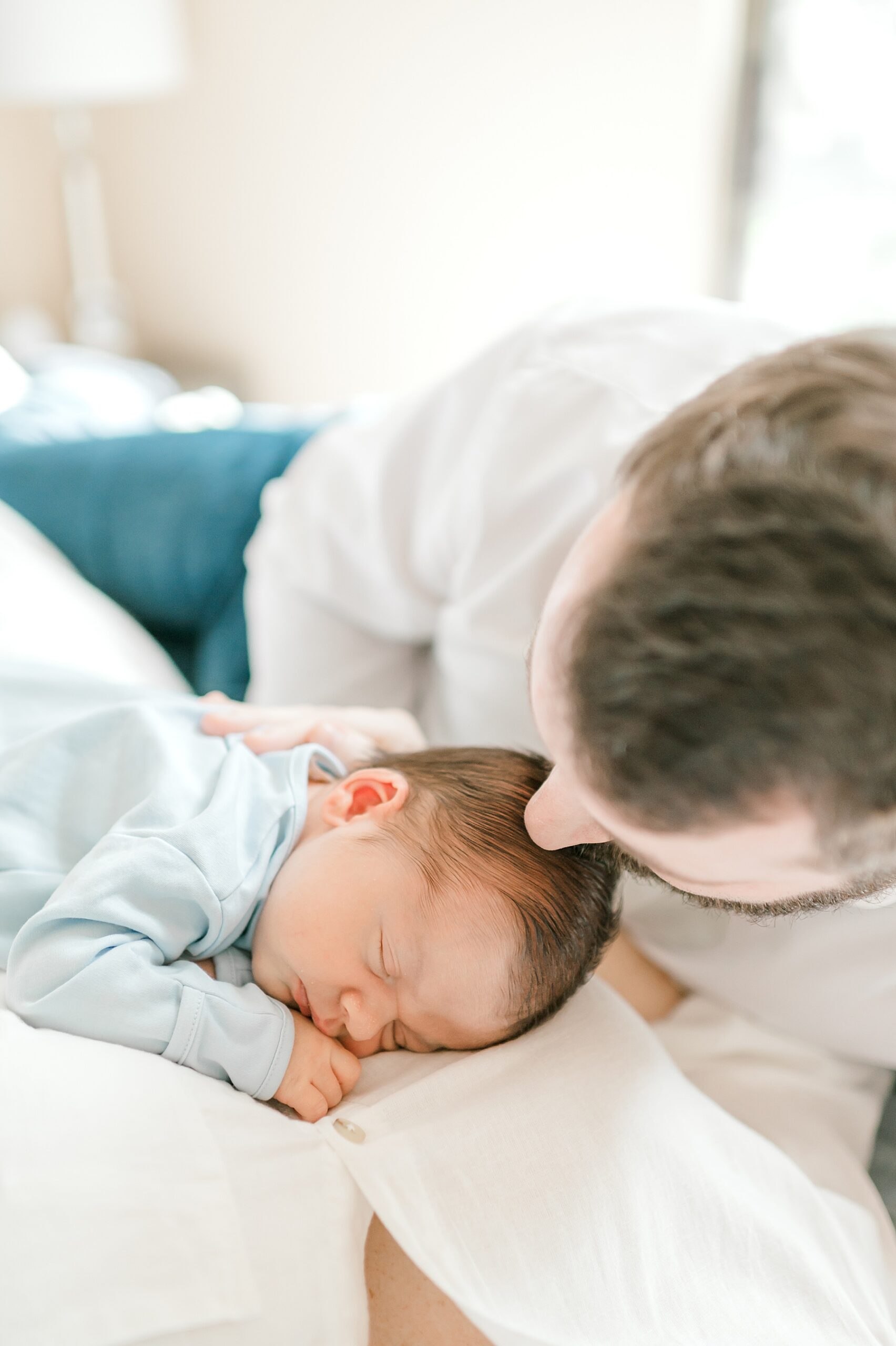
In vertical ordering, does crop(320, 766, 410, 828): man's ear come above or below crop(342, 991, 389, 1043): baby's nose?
above

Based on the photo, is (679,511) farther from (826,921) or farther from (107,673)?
(107,673)

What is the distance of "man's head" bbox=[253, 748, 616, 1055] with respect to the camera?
2.82 ft

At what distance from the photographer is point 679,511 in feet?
1.72

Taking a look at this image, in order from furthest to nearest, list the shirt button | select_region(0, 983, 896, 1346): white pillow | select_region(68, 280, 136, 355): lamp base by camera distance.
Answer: select_region(68, 280, 136, 355): lamp base
the shirt button
select_region(0, 983, 896, 1346): white pillow

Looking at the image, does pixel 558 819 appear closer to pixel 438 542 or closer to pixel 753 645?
pixel 753 645

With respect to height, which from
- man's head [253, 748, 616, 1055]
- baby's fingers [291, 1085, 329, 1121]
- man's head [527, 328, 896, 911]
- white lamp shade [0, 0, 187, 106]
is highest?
white lamp shade [0, 0, 187, 106]

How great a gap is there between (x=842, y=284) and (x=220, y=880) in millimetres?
2489

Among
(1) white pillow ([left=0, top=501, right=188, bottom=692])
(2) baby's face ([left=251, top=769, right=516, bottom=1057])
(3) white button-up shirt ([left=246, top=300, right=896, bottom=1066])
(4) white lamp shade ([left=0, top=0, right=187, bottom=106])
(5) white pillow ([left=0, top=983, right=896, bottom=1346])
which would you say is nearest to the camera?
(5) white pillow ([left=0, top=983, right=896, bottom=1346])

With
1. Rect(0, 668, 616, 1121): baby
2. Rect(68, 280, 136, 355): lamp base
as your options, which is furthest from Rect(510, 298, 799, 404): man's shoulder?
Rect(68, 280, 136, 355): lamp base

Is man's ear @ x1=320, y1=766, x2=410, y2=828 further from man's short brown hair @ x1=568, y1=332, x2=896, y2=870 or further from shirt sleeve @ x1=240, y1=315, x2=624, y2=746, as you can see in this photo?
man's short brown hair @ x1=568, y1=332, x2=896, y2=870

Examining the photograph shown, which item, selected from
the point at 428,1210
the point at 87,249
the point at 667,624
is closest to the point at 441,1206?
the point at 428,1210

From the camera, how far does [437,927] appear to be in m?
0.87

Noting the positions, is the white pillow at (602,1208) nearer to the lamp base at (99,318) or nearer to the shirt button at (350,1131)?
the shirt button at (350,1131)

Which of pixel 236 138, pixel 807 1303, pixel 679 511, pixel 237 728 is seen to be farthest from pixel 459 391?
pixel 236 138
